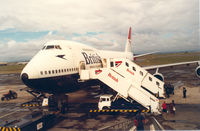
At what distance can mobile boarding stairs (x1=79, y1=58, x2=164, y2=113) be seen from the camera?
14311 mm

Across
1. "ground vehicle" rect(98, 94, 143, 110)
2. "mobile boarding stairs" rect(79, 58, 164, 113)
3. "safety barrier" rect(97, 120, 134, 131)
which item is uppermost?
"mobile boarding stairs" rect(79, 58, 164, 113)

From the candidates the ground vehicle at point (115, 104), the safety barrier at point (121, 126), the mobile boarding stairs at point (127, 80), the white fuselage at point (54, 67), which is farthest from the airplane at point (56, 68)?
the safety barrier at point (121, 126)

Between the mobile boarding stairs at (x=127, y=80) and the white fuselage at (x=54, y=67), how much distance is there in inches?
57.0

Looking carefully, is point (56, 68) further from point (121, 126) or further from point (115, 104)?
point (121, 126)

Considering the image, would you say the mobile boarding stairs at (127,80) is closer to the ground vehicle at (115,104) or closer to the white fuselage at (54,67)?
the ground vehicle at (115,104)

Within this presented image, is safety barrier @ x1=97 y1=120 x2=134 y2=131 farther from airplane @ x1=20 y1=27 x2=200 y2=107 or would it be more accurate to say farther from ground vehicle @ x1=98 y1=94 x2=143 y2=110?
airplane @ x1=20 y1=27 x2=200 y2=107

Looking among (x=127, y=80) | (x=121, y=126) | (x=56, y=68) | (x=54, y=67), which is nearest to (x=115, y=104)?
(x=127, y=80)

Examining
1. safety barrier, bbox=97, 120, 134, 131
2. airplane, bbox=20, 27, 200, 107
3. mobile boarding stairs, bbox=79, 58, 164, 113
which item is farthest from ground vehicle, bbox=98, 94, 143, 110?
airplane, bbox=20, 27, 200, 107

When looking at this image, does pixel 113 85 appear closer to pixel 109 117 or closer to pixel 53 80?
pixel 109 117

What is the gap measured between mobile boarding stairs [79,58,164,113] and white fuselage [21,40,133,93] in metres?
1.45

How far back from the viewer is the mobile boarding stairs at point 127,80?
1431cm

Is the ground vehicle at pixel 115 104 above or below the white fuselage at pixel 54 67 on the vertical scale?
below

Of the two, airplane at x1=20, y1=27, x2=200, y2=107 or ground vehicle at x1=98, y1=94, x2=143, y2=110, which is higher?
airplane at x1=20, y1=27, x2=200, y2=107

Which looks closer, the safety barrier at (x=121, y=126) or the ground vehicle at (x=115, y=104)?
the safety barrier at (x=121, y=126)
